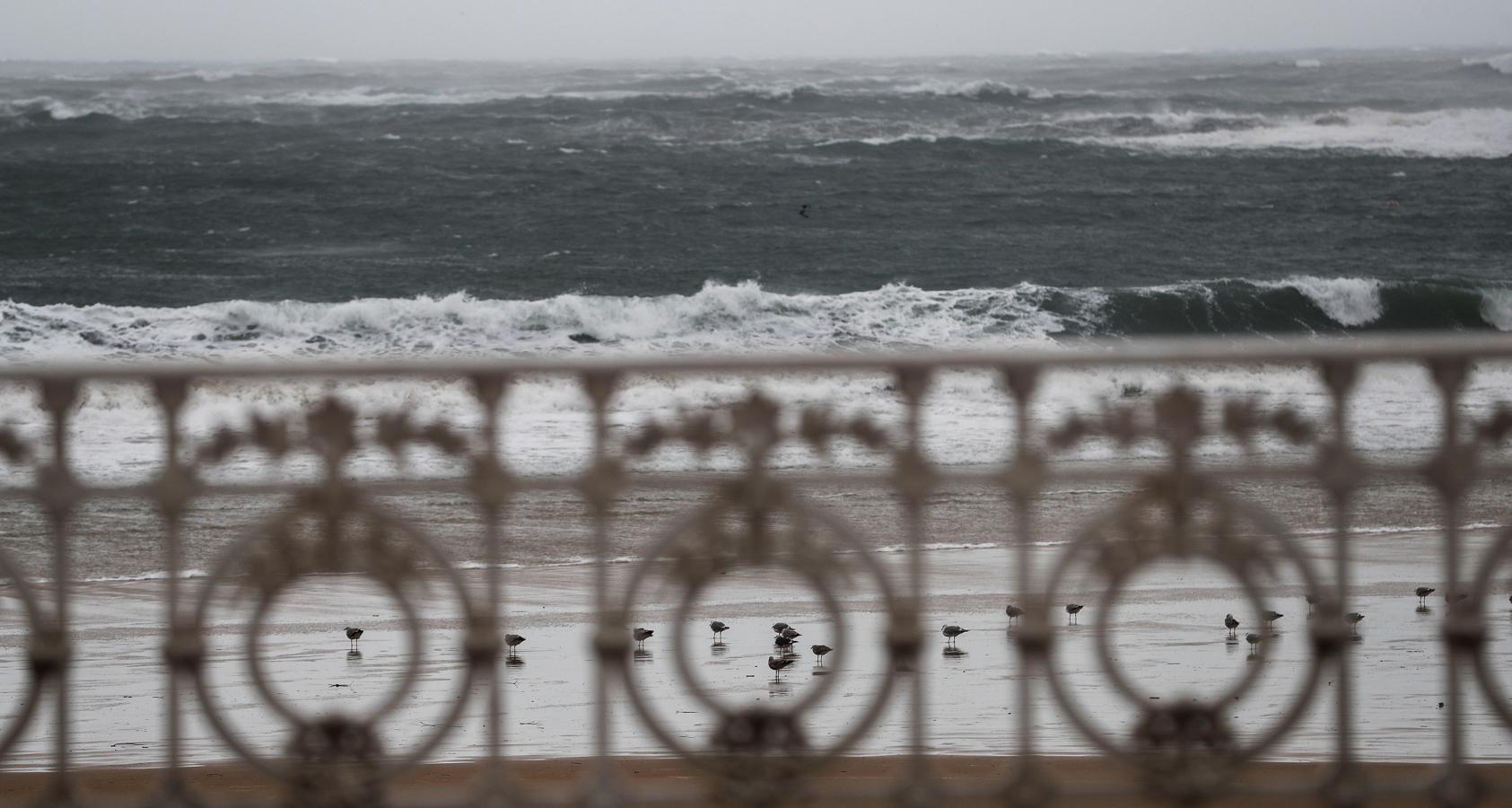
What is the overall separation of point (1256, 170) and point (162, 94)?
3007cm

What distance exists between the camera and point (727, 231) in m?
26.9

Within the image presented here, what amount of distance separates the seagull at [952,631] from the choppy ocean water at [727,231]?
123 inches

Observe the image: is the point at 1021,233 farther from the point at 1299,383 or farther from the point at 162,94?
the point at 162,94

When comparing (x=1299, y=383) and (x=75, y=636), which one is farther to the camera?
(x=1299, y=383)

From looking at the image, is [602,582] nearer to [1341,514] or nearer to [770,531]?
[770,531]

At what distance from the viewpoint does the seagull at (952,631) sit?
19.5 ft

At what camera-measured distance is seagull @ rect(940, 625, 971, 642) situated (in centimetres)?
595

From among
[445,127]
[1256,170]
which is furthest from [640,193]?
[1256,170]

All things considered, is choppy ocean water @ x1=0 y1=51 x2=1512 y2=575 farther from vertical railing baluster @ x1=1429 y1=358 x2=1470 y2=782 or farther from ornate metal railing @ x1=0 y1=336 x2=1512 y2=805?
vertical railing baluster @ x1=1429 y1=358 x2=1470 y2=782

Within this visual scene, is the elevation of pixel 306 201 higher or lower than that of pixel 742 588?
higher

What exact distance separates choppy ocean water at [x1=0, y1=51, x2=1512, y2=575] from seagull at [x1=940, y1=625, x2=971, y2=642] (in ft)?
10.3

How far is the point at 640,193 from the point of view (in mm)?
29922

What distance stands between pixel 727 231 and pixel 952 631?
2131 cm

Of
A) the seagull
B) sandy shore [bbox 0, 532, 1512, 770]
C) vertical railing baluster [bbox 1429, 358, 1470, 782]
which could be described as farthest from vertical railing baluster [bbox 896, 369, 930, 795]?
the seagull
